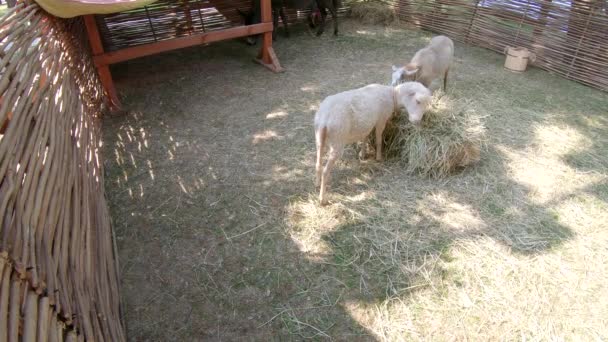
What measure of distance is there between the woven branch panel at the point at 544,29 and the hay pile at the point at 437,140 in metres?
3.63

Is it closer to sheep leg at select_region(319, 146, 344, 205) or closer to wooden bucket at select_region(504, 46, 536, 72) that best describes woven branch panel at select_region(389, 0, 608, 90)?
wooden bucket at select_region(504, 46, 536, 72)

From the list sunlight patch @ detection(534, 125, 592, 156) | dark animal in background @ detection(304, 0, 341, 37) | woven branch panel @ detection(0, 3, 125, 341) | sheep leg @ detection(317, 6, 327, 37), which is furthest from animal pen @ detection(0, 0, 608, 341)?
dark animal in background @ detection(304, 0, 341, 37)

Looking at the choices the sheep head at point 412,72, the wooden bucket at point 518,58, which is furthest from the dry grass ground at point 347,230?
the wooden bucket at point 518,58

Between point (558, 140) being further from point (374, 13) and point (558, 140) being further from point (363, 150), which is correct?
point (374, 13)

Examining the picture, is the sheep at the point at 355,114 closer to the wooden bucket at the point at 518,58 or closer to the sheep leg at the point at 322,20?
the wooden bucket at the point at 518,58

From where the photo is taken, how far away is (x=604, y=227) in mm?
3365

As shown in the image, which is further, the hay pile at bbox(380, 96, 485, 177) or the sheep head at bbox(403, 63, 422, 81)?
the sheep head at bbox(403, 63, 422, 81)

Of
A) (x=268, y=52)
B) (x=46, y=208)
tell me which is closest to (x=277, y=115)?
(x=268, y=52)

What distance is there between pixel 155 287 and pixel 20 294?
5.49 feet

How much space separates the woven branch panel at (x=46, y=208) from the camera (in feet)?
4.20

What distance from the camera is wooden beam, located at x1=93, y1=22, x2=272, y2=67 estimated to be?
5.06m

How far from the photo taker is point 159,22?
5965 millimetres

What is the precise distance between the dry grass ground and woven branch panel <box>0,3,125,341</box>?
0.57 meters

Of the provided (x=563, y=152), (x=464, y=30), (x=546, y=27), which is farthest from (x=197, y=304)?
(x=464, y=30)
